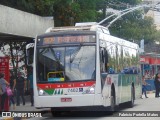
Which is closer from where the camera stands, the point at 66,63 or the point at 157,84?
the point at 66,63

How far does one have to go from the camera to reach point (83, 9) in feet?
120

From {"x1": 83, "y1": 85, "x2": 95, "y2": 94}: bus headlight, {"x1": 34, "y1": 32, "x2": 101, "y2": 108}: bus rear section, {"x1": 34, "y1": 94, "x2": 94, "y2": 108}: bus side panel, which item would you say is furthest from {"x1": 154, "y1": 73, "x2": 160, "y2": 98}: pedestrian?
{"x1": 34, "y1": 94, "x2": 94, "y2": 108}: bus side panel

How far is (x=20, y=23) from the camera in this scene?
23797 millimetres

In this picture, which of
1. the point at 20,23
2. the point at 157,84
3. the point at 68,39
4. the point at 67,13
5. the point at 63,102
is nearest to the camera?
the point at 63,102

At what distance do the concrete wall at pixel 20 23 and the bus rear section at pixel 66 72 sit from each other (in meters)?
3.74

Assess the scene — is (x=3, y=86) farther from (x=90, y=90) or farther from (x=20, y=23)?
(x=20, y=23)

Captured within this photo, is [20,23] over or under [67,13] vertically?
under

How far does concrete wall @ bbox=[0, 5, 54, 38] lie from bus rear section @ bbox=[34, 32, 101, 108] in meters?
3.74

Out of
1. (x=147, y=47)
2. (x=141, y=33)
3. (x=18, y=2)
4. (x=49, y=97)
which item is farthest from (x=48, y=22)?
(x=147, y=47)

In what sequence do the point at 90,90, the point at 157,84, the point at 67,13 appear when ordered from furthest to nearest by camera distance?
the point at 157,84
the point at 67,13
the point at 90,90

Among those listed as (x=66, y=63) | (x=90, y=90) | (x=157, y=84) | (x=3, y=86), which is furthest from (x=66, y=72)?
(x=157, y=84)

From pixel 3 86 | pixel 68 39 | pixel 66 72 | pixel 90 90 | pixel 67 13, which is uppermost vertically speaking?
pixel 67 13

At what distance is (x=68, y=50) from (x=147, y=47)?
63.7 meters

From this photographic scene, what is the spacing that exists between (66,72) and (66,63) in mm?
332
